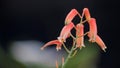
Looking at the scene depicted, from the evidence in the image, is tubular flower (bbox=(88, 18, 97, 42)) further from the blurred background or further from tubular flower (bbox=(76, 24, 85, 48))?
the blurred background

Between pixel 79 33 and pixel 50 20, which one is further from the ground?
pixel 50 20

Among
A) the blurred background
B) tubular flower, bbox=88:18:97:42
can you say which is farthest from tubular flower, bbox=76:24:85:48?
the blurred background

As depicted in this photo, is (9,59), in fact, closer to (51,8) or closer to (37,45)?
(37,45)

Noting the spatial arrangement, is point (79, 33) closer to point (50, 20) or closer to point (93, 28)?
point (93, 28)

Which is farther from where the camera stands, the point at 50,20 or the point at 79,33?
the point at 50,20

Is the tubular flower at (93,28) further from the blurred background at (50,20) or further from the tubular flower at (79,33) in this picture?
the blurred background at (50,20)

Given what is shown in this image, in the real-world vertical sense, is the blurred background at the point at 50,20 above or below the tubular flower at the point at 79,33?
above

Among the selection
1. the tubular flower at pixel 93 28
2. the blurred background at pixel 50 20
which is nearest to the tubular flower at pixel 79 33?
the tubular flower at pixel 93 28

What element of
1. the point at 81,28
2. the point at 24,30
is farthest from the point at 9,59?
the point at 24,30

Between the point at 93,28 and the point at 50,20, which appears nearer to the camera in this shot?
the point at 93,28

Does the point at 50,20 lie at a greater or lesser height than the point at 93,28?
greater

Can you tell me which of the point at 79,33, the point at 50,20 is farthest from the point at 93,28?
the point at 50,20
